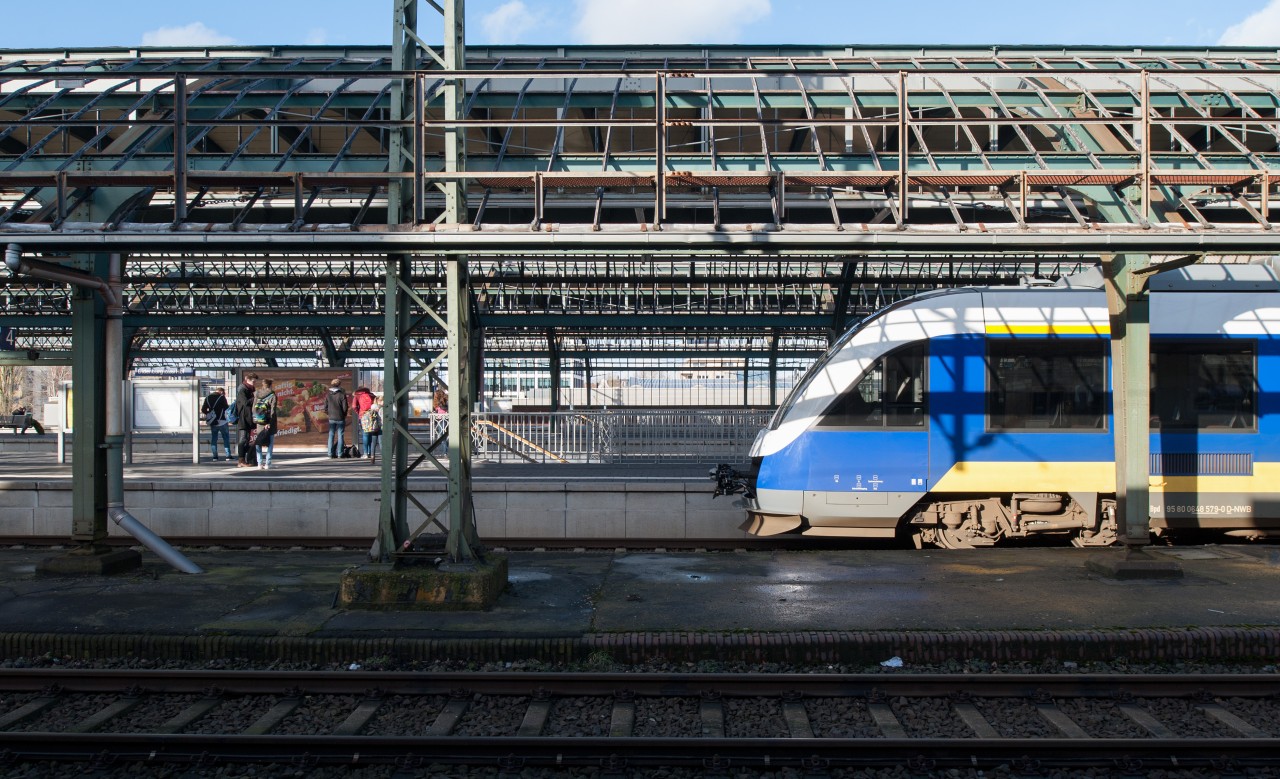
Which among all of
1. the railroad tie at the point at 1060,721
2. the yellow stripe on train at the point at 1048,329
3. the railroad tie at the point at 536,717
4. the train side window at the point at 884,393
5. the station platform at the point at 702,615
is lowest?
the railroad tie at the point at 1060,721

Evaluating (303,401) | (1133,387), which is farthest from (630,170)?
(303,401)

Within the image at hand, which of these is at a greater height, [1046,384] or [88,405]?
[1046,384]

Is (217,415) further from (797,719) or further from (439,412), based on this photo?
(797,719)

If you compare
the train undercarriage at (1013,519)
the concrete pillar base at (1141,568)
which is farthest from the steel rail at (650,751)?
the train undercarriage at (1013,519)

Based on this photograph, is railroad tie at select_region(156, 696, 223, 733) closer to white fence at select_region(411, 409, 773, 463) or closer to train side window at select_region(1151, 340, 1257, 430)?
white fence at select_region(411, 409, 773, 463)

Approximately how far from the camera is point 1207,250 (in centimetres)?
755

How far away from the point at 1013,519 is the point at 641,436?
652cm

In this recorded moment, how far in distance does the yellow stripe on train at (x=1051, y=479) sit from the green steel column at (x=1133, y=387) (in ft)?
4.35

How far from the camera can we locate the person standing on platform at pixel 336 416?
17.5m

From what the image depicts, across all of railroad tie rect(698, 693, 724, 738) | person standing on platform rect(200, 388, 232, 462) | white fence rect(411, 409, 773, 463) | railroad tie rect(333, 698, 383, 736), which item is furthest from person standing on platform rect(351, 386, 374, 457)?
railroad tie rect(698, 693, 724, 738)

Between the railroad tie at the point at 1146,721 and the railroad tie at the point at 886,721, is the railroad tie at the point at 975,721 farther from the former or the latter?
the railroad tie at the point at 1146,721

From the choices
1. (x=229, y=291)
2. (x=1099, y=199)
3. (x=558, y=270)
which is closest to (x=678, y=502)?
(x=1099, y=199)

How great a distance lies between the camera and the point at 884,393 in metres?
10.3

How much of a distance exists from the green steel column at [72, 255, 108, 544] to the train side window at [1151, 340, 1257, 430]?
11.5 metres
